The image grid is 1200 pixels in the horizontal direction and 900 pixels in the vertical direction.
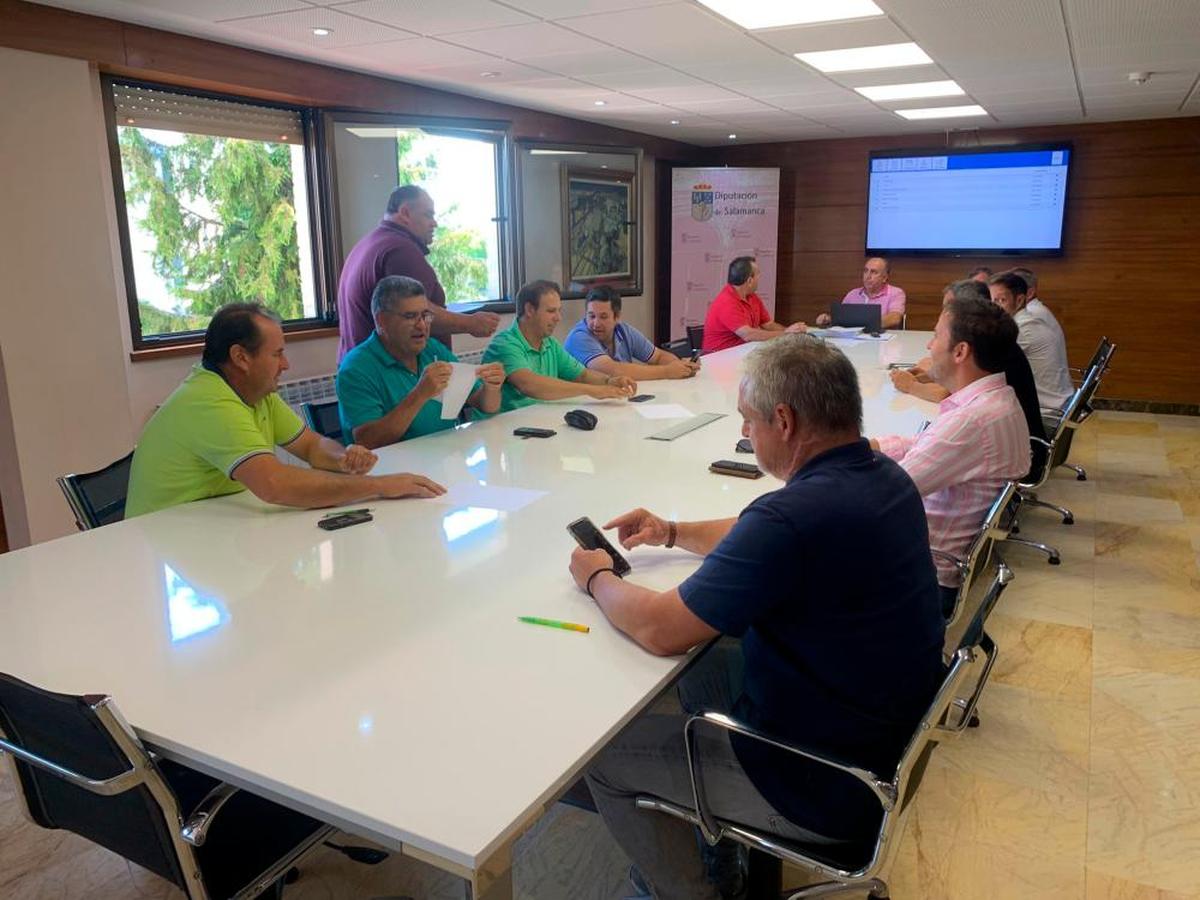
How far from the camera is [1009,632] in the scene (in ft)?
10.9

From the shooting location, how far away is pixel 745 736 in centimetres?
149

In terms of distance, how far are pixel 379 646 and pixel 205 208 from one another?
3843mm

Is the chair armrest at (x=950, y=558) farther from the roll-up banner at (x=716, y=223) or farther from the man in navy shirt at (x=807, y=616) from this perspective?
the roll-up banner at (x=716, y=223)

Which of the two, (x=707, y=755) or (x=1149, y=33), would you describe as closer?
(x=707, y=755)

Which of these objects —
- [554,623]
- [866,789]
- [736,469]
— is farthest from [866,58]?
[866,789]

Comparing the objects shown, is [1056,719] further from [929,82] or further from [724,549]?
[929,82]

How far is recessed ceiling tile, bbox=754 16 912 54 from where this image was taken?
390cm

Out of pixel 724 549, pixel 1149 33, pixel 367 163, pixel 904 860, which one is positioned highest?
pixel 1149 33

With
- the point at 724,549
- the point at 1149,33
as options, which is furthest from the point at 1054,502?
the point at 724,549

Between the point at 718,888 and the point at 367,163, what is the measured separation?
4.65 m

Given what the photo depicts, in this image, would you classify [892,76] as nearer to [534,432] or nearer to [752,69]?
[752,69]

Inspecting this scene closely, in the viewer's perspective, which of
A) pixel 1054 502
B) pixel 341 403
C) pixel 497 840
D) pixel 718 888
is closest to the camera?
pixel 497 840

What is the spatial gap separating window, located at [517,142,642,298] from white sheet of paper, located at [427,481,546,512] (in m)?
4.27

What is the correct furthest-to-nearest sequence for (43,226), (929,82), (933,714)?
(929,82) → (43,226) → (933,714)
